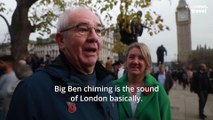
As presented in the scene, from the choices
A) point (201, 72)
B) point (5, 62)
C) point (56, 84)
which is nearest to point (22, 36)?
point (5, 62)

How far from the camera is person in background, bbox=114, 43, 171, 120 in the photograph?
2615 mm

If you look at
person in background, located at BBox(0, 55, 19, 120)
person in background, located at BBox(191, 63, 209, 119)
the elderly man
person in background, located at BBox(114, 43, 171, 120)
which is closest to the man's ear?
the elderly man

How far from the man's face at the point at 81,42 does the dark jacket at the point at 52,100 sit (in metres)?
0.06

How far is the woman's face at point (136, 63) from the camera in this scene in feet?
8.85

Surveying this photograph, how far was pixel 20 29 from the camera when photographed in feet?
24.9

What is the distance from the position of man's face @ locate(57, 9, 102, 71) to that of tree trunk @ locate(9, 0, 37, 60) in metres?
5.86

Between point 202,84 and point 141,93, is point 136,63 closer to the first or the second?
point 141,93

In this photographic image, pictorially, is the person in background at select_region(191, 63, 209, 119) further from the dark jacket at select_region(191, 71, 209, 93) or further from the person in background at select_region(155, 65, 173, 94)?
the person in background at select_region(155, 65, 173, 94)

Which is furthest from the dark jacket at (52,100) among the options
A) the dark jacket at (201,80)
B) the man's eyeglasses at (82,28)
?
the dark jacket at (201,80)

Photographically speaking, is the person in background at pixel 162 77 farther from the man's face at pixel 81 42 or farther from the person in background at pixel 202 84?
the man's face at pixel 81 42

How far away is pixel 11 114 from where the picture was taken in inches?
64.8

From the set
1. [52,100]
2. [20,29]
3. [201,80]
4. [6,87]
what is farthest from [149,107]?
[201,80]

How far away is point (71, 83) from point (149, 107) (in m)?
1.03

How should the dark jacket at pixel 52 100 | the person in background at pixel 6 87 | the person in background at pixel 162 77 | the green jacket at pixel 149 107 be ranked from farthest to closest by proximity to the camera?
the person in background at pixel 162 77 < the person in background at pixel 6 87 < the green jacket at pixel 149 107 < the dark jacket at pixel 52 100
